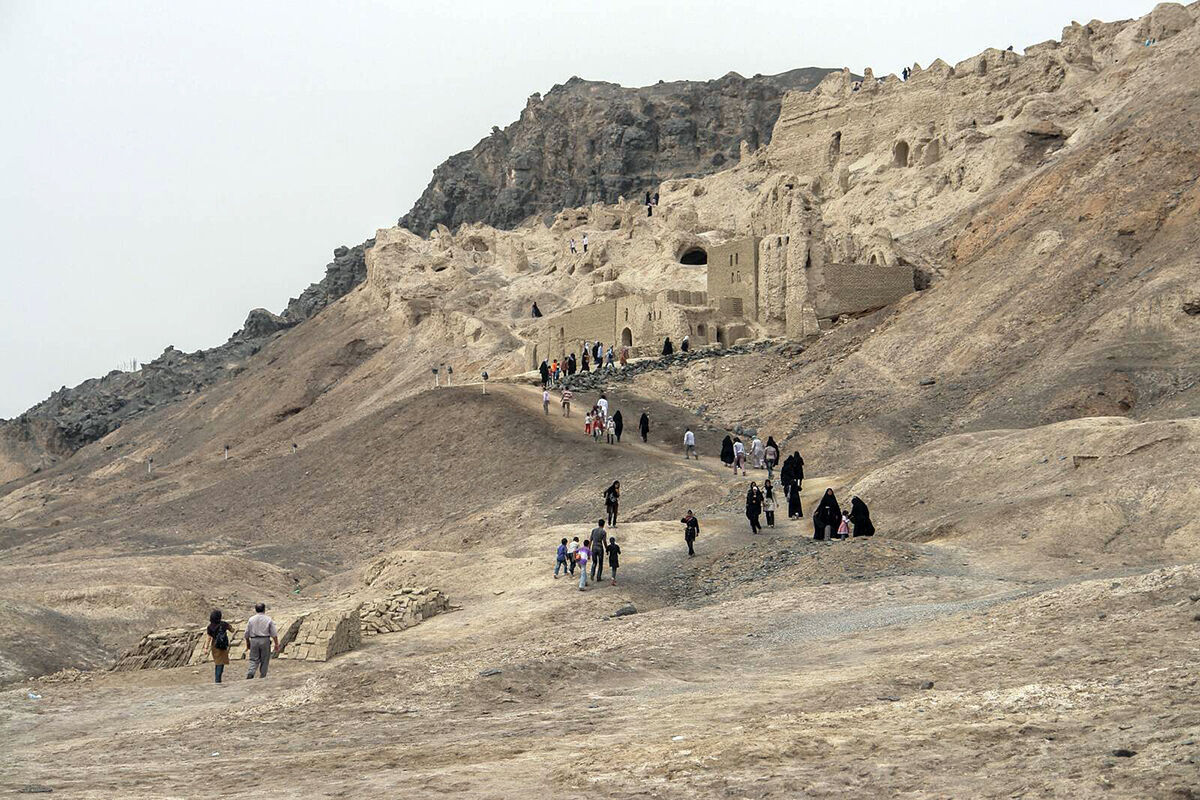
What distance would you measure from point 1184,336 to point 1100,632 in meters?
23.1

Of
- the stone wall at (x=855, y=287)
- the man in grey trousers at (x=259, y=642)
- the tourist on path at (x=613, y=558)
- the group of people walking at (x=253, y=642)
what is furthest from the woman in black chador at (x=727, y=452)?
the man in grey trousers at (x=259, y=642)

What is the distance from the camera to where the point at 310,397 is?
64.6 meters

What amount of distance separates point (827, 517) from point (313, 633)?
8.67m

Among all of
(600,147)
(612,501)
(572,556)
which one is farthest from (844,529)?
(600,147)

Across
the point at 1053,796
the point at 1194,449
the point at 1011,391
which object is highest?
the point at 1011,391

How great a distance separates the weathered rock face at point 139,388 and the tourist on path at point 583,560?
6760 centimetres

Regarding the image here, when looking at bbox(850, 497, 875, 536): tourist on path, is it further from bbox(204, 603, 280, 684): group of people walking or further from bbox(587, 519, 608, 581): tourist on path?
bbox(204, 603, 280, 684): group of people walking

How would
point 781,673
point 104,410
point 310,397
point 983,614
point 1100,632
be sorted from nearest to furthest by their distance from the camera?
point 1100,632 → point 781,673 → point 983,614 → point 310,397 → point 104,410

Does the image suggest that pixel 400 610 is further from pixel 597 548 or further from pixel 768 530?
pixel 768 530

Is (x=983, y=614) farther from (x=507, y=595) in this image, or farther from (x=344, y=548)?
(x=344, y=548)

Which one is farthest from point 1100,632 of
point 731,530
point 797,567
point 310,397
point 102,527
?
point 310,397

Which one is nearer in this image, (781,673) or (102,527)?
(781,673)

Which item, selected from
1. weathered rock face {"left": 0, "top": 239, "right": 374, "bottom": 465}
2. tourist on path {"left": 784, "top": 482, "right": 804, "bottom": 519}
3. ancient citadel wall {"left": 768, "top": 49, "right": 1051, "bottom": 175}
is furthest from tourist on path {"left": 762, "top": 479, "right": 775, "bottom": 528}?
weathered rock face {"left": 0, "top": 239, "right": 374, "bottom": 465}

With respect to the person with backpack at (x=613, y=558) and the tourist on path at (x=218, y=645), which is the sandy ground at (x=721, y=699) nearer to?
the person with backpack at (x=613, y=558)
